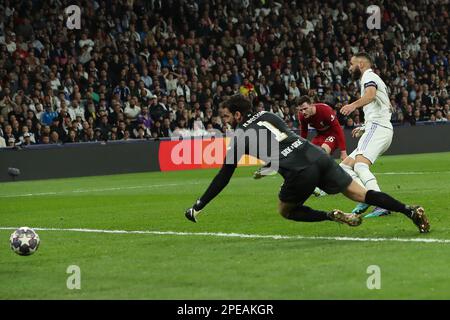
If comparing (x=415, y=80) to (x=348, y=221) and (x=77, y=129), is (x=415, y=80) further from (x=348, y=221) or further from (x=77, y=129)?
(x=348, y=221)

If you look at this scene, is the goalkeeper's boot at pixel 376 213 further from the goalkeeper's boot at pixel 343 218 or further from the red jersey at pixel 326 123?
the red jersey at pixel 326 123

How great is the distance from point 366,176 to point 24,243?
4.94m

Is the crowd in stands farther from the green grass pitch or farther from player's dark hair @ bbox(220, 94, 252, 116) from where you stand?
player's dark hair @ bbox(220, 94, 252, 116)

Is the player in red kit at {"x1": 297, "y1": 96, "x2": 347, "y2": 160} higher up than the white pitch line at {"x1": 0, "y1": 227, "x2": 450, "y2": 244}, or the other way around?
the player in red kit at {"x1": 297, "y1": 96, "x2": 347, "y2": 160}

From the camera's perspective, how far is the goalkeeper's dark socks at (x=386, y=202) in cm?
1132

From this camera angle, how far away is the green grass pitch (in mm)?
8555

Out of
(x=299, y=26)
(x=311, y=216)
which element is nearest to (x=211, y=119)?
(x=299, y=26)

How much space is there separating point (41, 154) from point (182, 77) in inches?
255

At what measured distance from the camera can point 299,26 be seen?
37.5 m

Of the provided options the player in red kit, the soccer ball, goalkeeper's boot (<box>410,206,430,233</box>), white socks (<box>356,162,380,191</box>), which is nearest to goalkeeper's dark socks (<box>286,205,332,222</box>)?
goalkeeper's boot (<box>410,206,430,233</box>)

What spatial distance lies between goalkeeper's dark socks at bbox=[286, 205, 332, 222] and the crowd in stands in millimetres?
16063

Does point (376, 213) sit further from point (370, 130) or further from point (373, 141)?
point (370, 130)

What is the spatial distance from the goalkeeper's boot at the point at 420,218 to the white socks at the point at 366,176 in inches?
80.4

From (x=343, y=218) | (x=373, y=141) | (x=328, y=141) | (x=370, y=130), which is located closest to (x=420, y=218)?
(x=343, y=218)
